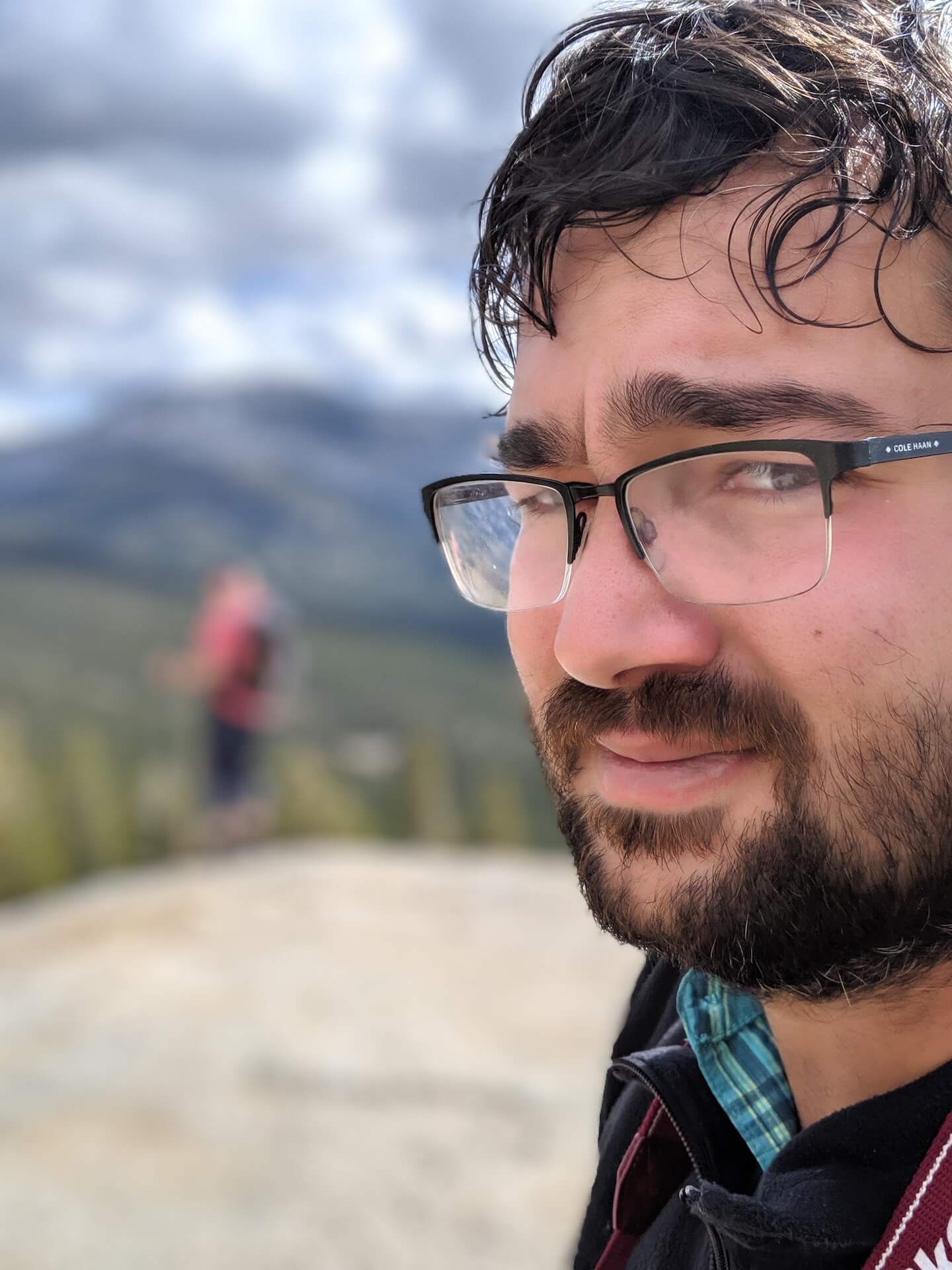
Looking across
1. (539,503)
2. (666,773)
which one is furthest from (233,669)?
(666,773)

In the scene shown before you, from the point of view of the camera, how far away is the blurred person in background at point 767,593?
1201 millimetres

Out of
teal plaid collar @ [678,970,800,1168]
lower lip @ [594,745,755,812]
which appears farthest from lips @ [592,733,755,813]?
teal plaid collar @ [678,970,800,1168]

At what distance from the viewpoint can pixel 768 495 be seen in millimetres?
1258

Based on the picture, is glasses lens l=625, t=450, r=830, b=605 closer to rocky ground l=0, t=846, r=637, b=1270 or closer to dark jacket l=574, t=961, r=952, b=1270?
dark jacket l=574, t=961, r=952, b=1270

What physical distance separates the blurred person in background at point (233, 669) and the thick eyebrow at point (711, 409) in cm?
843

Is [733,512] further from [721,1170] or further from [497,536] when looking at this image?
[721,1170]

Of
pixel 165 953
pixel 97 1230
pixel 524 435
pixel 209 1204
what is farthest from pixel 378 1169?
pixel 524 435

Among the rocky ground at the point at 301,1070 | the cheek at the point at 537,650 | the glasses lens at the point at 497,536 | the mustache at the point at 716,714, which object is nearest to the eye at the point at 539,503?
the glasses lens at the point at 497,536

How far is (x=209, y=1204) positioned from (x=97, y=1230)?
448 mm

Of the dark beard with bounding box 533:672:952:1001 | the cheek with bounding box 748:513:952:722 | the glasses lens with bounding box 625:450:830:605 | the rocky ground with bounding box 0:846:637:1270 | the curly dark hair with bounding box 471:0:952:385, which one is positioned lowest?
the rocky ground with bounding box 0:846:637:1270

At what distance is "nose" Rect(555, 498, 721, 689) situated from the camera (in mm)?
1273

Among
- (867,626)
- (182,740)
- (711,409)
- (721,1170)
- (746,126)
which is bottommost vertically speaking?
(721,1170)

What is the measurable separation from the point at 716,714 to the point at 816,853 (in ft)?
0.51

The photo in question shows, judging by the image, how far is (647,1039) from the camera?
1.65m
